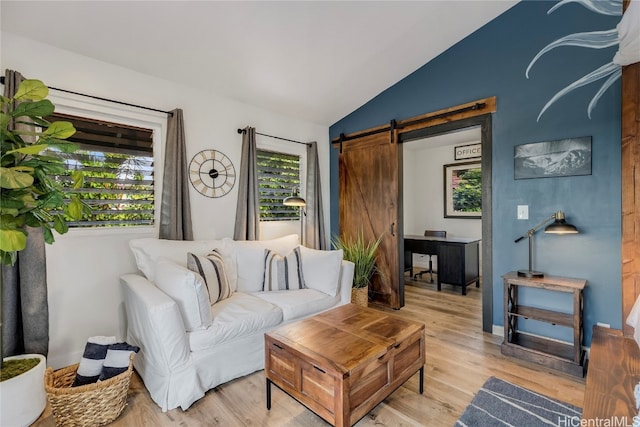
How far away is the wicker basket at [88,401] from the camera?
1.63 metres

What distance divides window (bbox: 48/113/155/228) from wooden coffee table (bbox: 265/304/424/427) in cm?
185

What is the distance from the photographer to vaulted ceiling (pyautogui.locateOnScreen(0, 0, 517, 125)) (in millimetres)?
2158

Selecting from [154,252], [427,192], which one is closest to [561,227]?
[154,252]

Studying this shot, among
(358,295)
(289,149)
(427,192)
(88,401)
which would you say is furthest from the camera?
(427,192)

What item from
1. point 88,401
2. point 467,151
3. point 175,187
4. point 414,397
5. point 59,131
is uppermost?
point 467,151

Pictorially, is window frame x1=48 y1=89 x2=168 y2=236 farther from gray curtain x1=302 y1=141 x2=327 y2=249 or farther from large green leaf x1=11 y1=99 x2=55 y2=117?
gray curtain x1=302 y1=141 x2=327 y2=249

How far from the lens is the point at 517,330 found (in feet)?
9.21

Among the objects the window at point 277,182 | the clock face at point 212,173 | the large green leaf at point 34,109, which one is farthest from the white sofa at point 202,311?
the large green leaf at point 34,109

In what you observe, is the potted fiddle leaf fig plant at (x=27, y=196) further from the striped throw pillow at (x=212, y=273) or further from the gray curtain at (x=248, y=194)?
the gray curtain at (x=248, y=194)

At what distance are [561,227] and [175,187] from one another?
3.31m

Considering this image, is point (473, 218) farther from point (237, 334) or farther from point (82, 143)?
point (82, 143)

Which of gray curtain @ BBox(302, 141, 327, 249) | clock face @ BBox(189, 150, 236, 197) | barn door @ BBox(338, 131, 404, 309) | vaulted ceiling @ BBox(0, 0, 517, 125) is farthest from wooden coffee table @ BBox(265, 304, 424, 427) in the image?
vaulted ceiling @ BBox(0, 0, 517, 125)

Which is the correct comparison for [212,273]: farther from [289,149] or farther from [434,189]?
[434,189]

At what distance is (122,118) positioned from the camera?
2.69 meters
